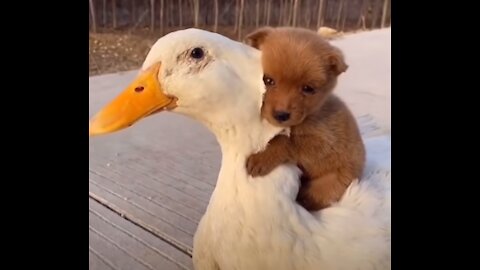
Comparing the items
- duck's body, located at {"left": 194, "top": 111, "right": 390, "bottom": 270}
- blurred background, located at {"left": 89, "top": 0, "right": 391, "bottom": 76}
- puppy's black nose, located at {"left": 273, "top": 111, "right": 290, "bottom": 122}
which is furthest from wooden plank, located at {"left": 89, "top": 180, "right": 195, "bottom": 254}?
blurred background, located at {"left": 89, "top": 0, "right": 391, "bottom": 76}

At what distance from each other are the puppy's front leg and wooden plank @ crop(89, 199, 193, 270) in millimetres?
349

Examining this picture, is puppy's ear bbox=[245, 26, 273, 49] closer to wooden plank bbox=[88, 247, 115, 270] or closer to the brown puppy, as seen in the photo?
the brown puppy

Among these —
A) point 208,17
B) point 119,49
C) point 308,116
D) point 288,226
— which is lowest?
point 119,49

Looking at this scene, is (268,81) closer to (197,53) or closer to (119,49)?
(197,53)

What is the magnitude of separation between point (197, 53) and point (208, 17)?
2831 millimetres

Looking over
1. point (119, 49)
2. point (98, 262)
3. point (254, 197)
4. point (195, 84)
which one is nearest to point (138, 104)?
point (195, 84)

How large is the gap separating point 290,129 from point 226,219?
0.14 metres

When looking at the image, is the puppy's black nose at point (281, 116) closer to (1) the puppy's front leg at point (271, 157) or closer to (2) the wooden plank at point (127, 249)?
(1) the puppy's front leg at point (271, 157)

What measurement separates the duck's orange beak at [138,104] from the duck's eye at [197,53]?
0.04 meters

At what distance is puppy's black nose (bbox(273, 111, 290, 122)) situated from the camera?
67cm

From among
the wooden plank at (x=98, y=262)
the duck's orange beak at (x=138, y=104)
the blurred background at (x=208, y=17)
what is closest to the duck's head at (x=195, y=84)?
the duck's orange beak at (x=138, y=104)

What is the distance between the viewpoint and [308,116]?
27.4 inches
